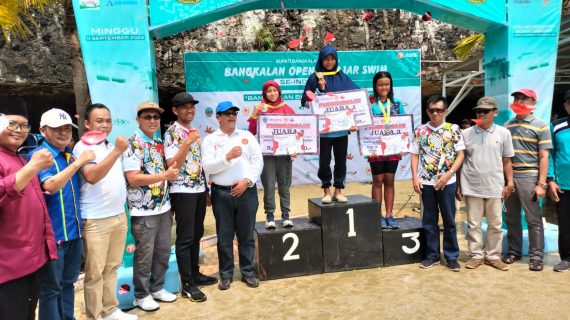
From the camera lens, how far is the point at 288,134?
4340 mm

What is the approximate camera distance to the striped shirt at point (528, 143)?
423 cm

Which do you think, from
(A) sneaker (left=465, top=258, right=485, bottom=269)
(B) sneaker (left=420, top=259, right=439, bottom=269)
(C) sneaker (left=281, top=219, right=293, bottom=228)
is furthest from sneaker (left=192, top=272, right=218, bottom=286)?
(A) sneaker (left=465, top=258, right=485, bottom=269)

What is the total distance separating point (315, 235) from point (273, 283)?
695 millimetres

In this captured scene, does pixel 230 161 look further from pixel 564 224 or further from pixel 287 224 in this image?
pixel 564 224

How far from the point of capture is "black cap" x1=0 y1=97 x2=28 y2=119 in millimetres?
2164

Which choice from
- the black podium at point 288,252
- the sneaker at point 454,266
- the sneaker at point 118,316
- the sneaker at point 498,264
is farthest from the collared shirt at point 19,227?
the sneaker at point 498,264

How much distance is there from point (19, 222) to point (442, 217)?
13.0 feet

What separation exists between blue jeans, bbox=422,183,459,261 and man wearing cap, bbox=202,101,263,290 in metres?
1.96

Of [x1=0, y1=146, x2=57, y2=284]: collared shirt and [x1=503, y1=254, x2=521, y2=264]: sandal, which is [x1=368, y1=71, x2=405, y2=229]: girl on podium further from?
[x1=0, y1=146, x2=57, y2=284]: collared shirt

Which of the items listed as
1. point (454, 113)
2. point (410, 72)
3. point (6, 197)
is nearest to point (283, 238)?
point (6, 197)

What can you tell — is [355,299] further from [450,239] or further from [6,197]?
[6,197]

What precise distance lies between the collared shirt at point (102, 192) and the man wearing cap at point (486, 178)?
3.58 meters

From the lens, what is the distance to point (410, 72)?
10.1 metres

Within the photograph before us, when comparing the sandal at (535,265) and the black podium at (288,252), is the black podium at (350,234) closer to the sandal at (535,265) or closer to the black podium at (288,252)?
the black podium at (288,252)
